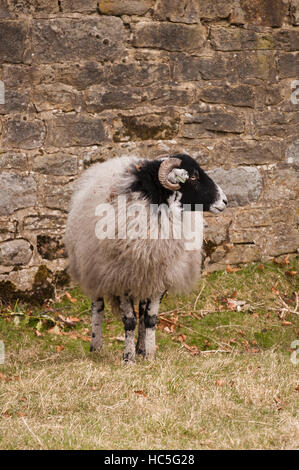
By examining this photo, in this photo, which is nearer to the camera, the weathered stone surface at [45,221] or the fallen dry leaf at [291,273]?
A: the weathered stone surface at [45,221]

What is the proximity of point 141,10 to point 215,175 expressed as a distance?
72.2 inches

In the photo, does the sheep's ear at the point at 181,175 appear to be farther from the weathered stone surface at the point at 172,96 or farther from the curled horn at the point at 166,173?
the weathered stone surface at the point at 172,96

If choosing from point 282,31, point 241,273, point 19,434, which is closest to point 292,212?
point 241,273

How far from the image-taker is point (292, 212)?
7.04m

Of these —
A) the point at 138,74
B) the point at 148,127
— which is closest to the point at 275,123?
the point at 148,127

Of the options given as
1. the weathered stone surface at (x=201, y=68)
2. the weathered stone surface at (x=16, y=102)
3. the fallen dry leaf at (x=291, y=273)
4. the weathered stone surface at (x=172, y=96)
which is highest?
the weathered stone surface at (x=201, y=68)

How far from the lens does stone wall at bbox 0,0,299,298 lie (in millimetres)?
6047

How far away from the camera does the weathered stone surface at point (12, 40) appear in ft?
19.4

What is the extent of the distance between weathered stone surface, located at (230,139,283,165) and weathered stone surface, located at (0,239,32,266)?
2.37 meters

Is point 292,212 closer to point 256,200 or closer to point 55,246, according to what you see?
point 256,200

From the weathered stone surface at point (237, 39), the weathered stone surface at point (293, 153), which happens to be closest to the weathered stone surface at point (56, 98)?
the weathered stone surface at point (237, 39)

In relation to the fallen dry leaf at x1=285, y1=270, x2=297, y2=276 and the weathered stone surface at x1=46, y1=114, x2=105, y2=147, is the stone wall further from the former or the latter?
the fallen dry leaf at x1=285, y1=270, x2=297, y2=276

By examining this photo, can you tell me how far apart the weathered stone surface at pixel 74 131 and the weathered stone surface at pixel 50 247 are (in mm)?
924

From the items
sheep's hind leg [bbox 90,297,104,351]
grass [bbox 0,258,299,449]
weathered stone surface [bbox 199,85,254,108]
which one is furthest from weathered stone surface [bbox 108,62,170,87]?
sheep's hind leg [bbox 90,297,104,351]
